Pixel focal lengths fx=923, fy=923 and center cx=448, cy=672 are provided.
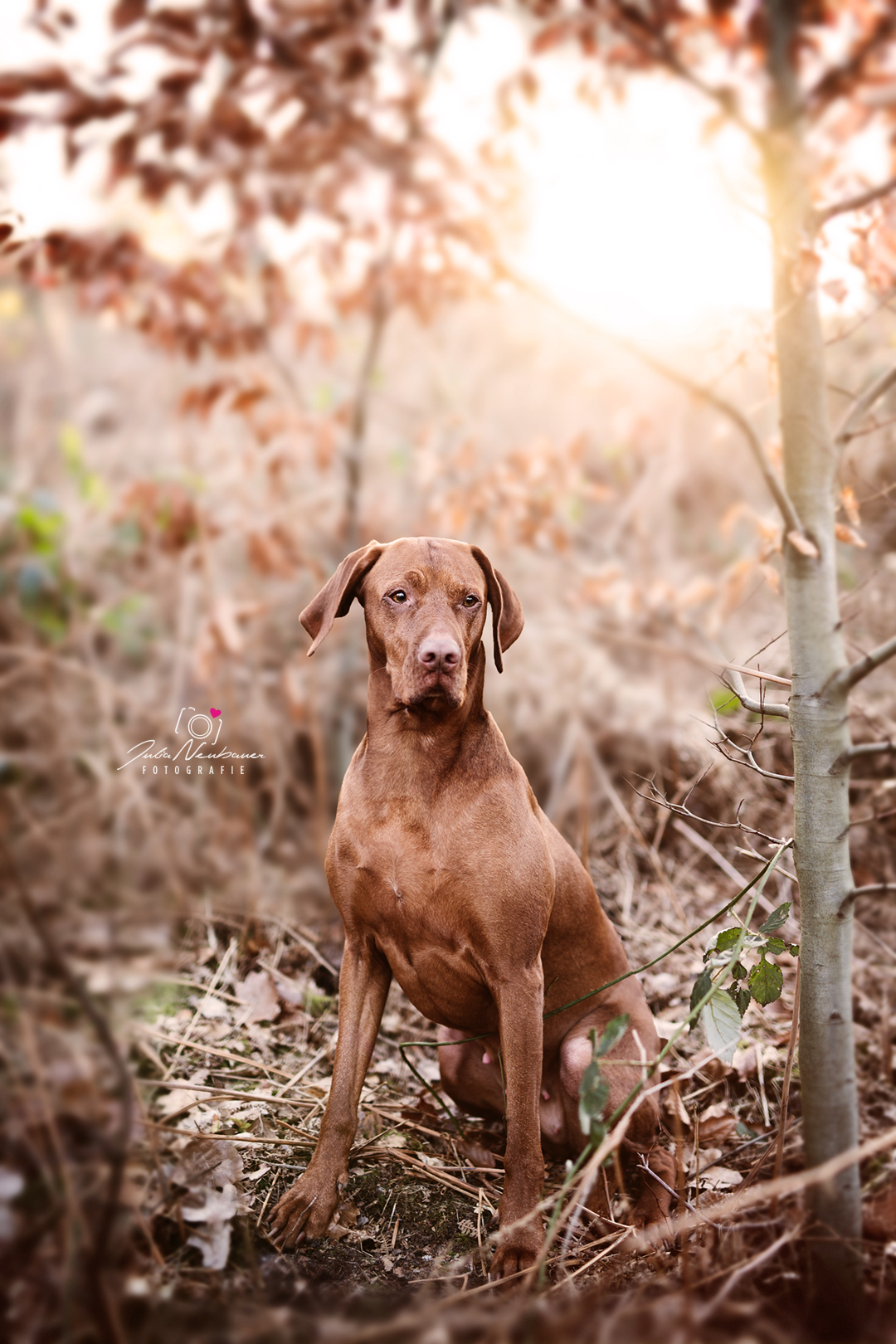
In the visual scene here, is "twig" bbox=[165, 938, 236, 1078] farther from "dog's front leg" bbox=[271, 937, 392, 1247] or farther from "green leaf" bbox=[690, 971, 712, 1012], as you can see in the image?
"green leaf" bbox=[690, 971, 712, 1012]

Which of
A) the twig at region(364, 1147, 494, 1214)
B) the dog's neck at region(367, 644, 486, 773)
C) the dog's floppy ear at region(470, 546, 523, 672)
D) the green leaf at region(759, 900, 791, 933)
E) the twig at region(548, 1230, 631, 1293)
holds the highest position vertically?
the dog's floppy ear at region(470, 546, 523, 672)

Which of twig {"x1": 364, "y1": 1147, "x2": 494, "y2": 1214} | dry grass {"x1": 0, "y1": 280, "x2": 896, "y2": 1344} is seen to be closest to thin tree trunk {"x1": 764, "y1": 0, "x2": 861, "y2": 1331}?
dry grass {"x1": 0, "y1": 280, "x2": 896, "y2": 1344}

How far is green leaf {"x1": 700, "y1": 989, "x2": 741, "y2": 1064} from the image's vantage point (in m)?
2.07

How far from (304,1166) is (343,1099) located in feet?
1.00

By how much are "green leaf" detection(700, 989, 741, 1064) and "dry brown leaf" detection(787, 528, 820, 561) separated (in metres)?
1.06

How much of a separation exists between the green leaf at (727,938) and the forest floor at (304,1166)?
0.28 metres

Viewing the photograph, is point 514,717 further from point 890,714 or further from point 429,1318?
point 429,1318

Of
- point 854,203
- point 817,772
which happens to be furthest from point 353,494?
Result: point 817,772

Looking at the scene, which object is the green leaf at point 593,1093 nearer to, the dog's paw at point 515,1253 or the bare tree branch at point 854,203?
the dog's paw at point 515,1253

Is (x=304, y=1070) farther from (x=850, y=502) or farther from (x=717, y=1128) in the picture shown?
(x=850, y=502)

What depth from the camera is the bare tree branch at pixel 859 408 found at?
2201 mm

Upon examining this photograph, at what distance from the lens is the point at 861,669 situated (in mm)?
2010

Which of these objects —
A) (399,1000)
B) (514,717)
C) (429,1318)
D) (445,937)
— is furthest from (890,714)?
(429,1318)

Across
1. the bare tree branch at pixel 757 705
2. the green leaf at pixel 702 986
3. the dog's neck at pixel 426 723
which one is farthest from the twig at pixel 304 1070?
the bare tree branch at pixel 757 705
